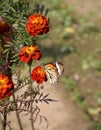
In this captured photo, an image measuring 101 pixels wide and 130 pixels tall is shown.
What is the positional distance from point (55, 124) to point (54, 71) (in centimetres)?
253

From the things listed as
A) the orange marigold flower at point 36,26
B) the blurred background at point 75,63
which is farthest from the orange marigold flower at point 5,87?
the blurred background at point 75,63

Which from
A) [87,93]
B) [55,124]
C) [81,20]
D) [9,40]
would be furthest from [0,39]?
[81,20]

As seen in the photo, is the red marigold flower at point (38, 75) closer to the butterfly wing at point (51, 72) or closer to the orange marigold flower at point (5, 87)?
the butterfly wing at point (51, 72)

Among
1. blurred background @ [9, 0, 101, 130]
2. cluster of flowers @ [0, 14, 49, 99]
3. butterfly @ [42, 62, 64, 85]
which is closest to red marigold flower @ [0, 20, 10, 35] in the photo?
cluster of flowers @ [0, 14, 49, 99]

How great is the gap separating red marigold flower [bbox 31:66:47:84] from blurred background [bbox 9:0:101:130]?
1634 millimetres

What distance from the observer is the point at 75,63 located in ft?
21.0

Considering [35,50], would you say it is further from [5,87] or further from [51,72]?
[5,87]

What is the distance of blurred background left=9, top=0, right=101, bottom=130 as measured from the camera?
5277 mm

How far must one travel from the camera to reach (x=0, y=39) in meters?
2.87

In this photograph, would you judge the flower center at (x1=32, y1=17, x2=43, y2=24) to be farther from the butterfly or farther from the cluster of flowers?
the butterfly

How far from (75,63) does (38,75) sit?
12.5 feet

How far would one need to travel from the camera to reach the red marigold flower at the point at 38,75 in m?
2.60

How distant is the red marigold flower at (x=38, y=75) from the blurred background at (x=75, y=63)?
1.63m

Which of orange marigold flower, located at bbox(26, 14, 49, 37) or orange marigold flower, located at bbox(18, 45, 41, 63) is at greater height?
orange marigold flower, located at bbox(26, 14, 49, 37)
